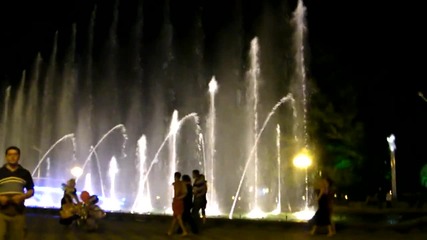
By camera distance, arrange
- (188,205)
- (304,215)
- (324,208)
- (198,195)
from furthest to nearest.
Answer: (304,215) → (198,195) → (188,205) → (324,208)

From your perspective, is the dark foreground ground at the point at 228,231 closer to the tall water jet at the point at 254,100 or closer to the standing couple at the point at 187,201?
the standing couple at the point at 187,201

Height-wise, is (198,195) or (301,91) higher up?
(301,91)

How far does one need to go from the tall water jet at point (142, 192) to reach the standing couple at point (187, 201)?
1616cm

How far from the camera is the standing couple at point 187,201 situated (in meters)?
15.7

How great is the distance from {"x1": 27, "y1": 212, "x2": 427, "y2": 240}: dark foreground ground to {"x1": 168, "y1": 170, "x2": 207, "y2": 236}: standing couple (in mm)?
356

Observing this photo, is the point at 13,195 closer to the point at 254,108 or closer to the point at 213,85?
the point at 254,108

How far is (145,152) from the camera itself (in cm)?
5916

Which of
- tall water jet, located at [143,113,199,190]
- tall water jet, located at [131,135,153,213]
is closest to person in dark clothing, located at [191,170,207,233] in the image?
tall water jet, located at [131,135,153,213]

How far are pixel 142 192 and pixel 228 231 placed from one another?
3206 cm

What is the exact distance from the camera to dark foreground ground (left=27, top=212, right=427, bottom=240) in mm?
15547

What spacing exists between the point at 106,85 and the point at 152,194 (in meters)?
10.8

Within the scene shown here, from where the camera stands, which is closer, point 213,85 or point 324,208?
point 324,208

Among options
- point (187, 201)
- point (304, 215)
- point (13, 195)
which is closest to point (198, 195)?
point (187, 201)

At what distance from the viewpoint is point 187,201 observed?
16.3 meters
